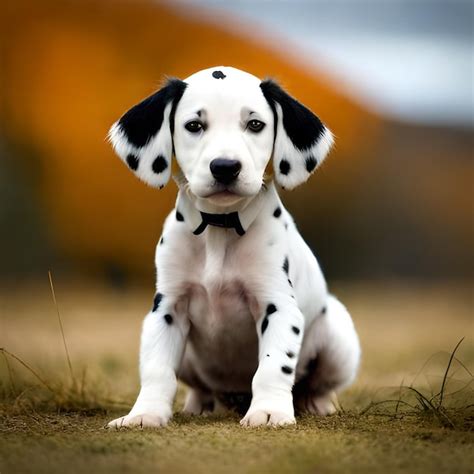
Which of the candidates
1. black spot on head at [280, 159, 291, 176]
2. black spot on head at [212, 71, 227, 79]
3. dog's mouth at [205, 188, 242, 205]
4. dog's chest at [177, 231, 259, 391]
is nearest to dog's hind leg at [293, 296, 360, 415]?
dog's chest at [177, 231, 259, 391]

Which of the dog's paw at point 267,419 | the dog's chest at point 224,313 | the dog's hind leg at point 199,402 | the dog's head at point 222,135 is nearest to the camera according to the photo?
the dog's paw at point 267,419

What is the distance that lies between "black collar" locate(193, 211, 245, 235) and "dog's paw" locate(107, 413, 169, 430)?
94 cm

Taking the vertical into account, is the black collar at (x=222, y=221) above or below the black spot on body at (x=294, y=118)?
below

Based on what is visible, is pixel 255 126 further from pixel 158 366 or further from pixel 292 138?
pixel 158 366

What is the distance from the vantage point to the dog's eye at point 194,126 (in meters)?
4.07

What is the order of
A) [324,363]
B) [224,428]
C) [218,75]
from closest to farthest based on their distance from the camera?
[224,428]
[218,75]
[324,363]

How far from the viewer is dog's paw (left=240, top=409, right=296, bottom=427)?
12.5ft

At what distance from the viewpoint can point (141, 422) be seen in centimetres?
385

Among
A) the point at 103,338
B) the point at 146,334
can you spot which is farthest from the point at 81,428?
the point at 103,338

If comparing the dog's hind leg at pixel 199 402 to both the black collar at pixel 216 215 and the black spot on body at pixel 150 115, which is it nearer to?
the black collar at pixel 216 215

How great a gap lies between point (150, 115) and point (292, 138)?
70 cm

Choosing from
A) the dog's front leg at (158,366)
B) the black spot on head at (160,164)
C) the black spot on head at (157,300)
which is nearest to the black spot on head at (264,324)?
the dog's front leg at (158,366)

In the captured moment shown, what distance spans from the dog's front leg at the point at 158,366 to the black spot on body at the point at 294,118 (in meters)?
1.01

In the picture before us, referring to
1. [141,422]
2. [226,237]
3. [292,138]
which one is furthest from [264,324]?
[292,138]
